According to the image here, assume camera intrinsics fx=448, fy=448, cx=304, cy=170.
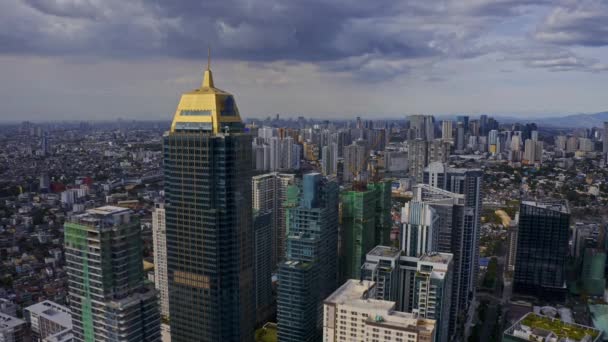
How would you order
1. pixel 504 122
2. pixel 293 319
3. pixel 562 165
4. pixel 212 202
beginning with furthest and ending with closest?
1. pixel 504 122
2. pixel 562 165
3. pixel 293 319
4. pixel 212 202

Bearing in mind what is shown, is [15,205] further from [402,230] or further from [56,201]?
[402,230]

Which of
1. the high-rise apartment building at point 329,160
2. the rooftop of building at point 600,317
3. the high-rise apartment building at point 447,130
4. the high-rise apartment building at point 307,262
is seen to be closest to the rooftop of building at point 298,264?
the high-rise apartment building at point 307,262

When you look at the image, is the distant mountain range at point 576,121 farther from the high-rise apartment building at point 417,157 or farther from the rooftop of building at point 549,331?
the rooftop of building at point 549,331

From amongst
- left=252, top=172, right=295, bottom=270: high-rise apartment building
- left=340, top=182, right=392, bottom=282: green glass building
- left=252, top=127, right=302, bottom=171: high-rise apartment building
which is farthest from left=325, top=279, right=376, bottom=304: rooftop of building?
left=252, top=127, right=302, bottom=171: high-rise apartment building

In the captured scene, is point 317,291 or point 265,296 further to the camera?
point 265,296

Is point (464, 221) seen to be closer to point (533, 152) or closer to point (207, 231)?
point (207, 231)

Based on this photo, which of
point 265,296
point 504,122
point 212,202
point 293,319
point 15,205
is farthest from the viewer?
point 504,122

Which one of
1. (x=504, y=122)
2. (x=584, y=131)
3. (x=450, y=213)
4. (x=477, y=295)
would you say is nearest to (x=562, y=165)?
(x=584, y=131)
